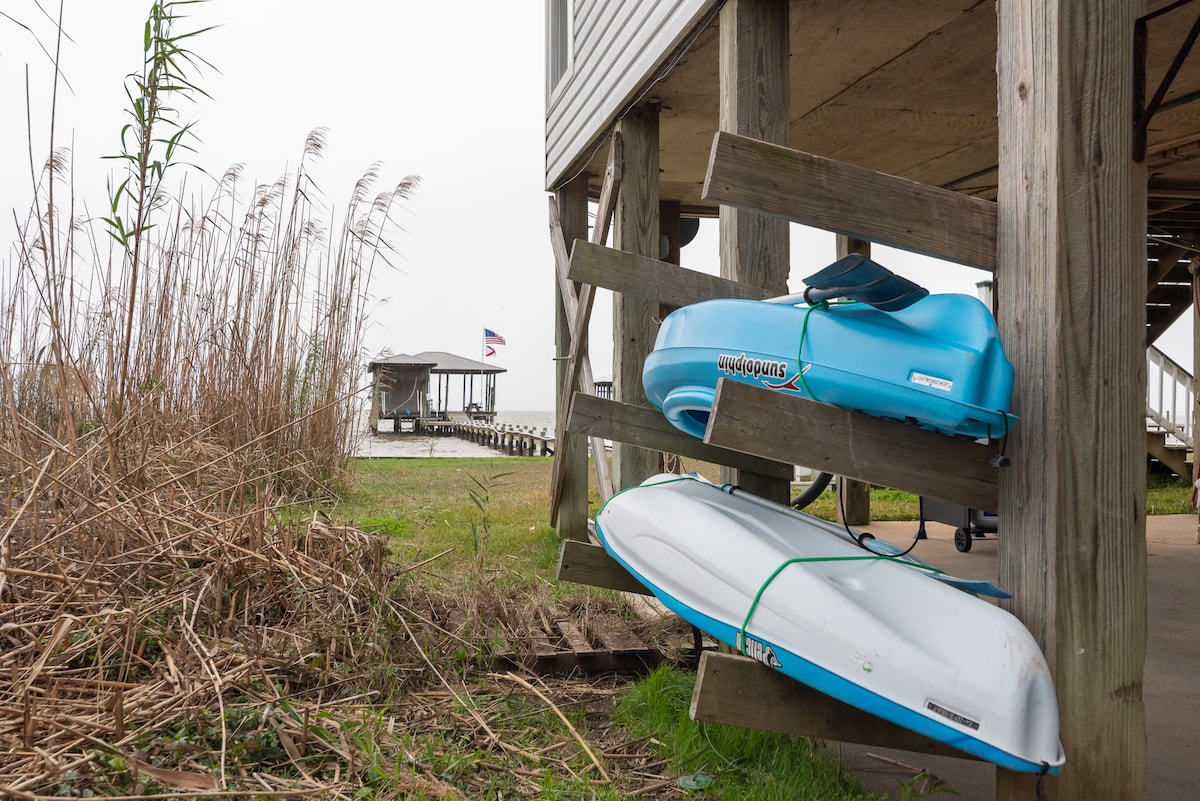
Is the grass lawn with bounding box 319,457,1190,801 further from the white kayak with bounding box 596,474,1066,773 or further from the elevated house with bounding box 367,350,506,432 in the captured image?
the elevated house with bounding box 367,350,506,432

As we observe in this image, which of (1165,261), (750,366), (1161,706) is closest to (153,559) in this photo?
(750,366)

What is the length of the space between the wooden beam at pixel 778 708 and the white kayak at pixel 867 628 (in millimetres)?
61

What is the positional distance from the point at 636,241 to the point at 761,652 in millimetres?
3102

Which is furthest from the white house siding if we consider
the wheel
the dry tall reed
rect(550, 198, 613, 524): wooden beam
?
the wheel

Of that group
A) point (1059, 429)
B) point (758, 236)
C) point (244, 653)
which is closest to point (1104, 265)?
point (1059, 429)

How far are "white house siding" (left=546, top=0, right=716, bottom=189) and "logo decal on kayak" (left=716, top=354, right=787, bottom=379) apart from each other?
1.69 m

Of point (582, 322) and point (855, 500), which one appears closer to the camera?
point (582, 322)

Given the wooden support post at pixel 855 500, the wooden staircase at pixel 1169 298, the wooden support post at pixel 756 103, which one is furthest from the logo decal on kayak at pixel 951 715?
the wooden staircase at pixel 1169 298

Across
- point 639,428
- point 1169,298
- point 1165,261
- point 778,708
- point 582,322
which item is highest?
point 1165,261

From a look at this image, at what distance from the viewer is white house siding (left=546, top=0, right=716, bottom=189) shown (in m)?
3.85

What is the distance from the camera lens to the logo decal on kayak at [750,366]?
2.05 meters

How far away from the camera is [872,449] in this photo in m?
1.85

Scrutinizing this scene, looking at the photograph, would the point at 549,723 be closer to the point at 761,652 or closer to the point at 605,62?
the point at 761,652

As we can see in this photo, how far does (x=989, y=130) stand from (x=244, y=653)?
178 inches
